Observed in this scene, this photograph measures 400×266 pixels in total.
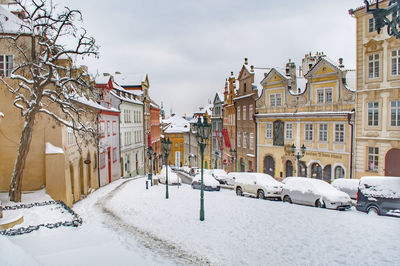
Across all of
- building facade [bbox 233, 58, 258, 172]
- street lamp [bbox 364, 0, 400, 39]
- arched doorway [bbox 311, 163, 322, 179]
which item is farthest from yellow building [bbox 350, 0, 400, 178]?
street lamp [bbox 364, 0, 400, 39]

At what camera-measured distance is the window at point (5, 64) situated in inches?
674

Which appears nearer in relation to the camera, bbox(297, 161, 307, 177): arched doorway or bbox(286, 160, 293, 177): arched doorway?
bbox(297, 161, 307, 177): arched doorway

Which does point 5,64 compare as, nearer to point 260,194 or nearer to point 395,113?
point 260,194

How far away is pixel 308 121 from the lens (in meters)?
30.2

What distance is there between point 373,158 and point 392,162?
1298mm

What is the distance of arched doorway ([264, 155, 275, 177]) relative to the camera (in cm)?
3420

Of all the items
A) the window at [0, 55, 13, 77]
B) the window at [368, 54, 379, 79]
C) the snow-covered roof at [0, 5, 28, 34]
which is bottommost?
the window at [0, 55, 13, 77]

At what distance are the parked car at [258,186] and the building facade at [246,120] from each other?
14.8 meters

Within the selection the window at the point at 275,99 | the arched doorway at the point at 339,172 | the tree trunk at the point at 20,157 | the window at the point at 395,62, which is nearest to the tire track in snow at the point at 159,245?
the tree trunk at the point at 20,157

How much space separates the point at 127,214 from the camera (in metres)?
15.8

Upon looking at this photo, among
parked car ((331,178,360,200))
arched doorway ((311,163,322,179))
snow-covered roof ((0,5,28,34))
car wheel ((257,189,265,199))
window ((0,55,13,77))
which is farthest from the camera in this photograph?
arched doorway ((311,163,322,179))

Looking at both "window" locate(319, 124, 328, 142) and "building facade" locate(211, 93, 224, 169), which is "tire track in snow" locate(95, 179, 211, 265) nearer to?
"window" locate(319, 124, 328, 142)

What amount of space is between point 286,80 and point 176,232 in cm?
2447

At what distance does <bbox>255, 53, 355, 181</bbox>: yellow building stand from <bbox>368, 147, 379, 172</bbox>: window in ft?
6.03
